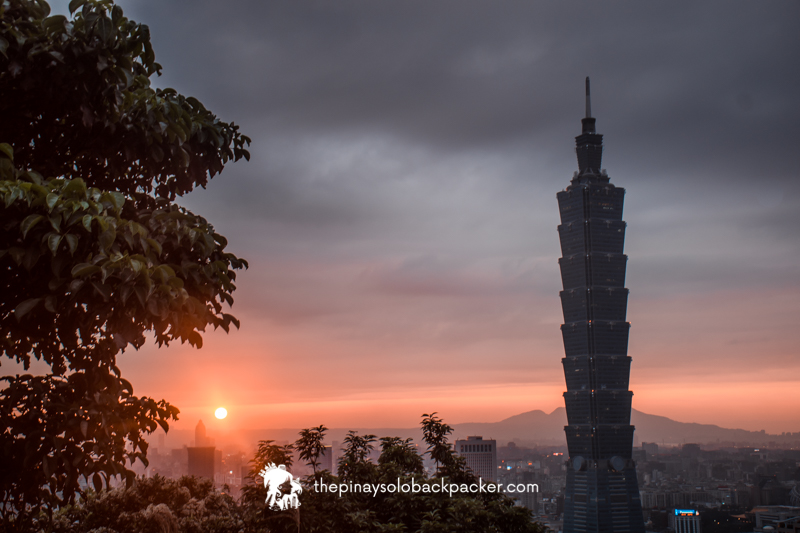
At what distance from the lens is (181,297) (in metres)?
3.94

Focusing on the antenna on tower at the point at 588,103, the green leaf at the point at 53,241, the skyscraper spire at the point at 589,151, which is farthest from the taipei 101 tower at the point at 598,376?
the green leaf at the point at 53,241

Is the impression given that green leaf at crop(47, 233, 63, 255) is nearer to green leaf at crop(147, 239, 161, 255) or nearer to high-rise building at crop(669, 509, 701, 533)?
green leaf at crop(147, 239, 161, 255)

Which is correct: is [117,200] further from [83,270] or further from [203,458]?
[203,458]

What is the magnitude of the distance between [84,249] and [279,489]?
686 cm

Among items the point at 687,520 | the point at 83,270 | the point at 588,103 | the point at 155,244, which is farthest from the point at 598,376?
the point at 83,270

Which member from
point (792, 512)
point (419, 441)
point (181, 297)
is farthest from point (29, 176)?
point (792, 512)

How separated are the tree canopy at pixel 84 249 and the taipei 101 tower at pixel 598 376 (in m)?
123

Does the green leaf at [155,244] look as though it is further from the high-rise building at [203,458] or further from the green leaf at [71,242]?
the high-rise building at [203,458]

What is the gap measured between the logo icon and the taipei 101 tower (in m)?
118

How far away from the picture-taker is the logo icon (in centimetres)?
962

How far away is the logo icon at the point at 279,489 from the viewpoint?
31.6 ft

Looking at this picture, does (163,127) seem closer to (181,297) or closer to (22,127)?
(22,127)

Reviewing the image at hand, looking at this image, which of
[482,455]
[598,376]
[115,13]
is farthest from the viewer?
[598,376]

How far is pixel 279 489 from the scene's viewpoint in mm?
9641
